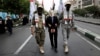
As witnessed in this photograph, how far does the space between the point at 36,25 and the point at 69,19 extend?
1.40m

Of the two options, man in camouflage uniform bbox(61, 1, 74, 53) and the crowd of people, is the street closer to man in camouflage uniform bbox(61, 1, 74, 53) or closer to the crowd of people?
the crowd of people

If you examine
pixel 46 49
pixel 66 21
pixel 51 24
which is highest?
pixel 66 21

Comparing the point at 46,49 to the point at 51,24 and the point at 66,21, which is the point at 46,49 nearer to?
the point at 51,24

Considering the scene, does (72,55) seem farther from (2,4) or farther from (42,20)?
(2,4)

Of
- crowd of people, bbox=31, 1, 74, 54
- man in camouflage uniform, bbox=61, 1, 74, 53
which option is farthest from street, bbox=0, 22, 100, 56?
man in camouflage uniform, bbox=61, 1, 74, 53

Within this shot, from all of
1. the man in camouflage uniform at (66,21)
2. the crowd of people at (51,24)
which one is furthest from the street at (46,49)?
the man in camouflage uniform at (66,21)

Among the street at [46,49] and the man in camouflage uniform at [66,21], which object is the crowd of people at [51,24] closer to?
the man in camouflage uniform at [66,21]

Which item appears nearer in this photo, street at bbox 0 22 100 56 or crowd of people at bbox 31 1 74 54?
street at bbox 0 22 100 56

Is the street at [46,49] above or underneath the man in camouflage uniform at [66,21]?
underneath

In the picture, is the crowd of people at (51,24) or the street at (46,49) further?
the crowd of people at (51,24)

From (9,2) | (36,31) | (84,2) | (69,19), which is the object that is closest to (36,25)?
(36,31)

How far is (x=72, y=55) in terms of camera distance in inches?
450

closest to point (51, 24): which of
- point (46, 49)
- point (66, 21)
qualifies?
point (66, 21)

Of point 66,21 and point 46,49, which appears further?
point 46,49
